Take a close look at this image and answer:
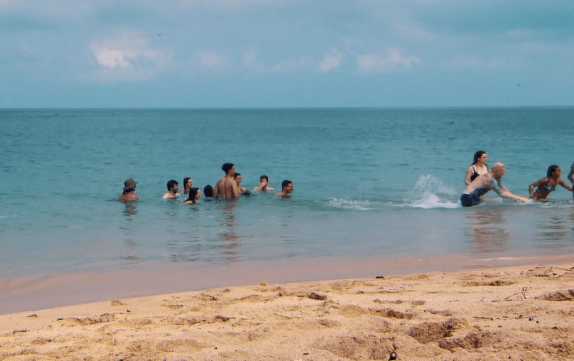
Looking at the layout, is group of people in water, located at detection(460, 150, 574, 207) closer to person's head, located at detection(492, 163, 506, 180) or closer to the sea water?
person's head, located at detection(492, 163, 506, 180)

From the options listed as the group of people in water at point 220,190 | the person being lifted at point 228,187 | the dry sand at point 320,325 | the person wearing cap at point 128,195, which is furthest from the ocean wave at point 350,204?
the dry sand at point 320,325

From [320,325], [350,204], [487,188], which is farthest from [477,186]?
[320,325]

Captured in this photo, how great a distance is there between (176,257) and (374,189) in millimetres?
10752

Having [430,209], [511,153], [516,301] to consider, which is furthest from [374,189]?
[511,153]

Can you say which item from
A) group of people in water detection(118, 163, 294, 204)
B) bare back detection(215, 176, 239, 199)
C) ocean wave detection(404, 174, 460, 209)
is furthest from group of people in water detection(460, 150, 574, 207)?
bare back detection(215, 176, 239, 199)

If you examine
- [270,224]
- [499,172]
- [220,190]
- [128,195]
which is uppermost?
[499,172]

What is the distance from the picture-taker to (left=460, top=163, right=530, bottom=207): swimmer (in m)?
11.5

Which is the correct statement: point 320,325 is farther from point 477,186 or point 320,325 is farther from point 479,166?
point 479,166

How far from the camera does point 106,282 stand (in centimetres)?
716

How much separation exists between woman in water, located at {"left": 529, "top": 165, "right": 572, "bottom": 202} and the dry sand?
24.6 ft

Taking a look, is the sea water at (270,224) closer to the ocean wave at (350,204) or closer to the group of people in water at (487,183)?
the ocean wave at (350,204)

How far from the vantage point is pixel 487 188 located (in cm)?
1205

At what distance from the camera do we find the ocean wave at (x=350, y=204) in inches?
555

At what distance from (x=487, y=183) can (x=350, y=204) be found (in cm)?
378
